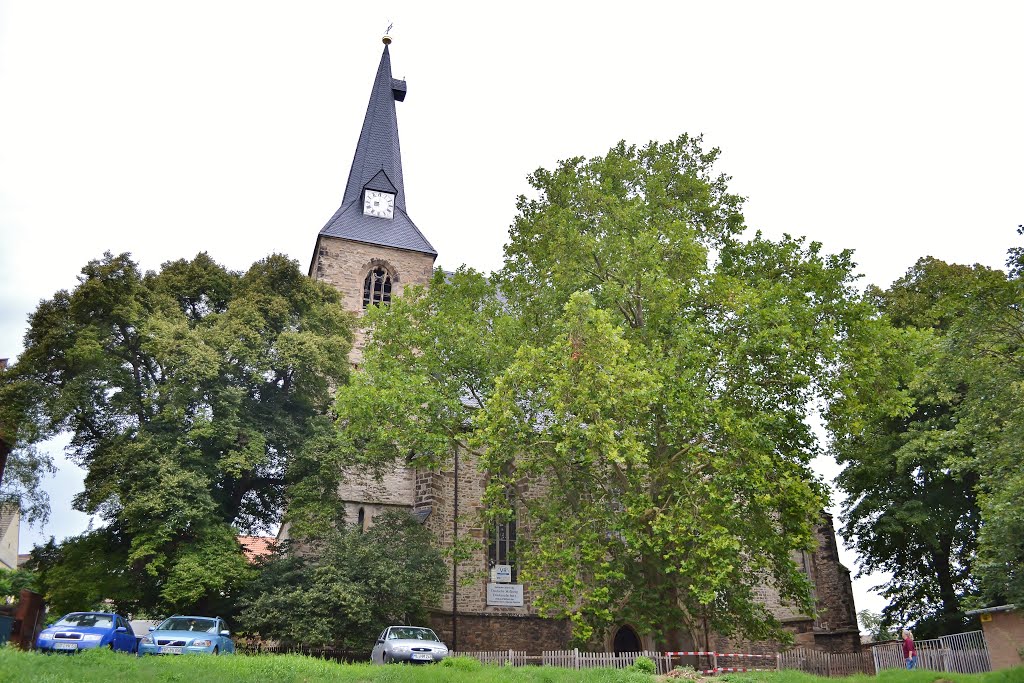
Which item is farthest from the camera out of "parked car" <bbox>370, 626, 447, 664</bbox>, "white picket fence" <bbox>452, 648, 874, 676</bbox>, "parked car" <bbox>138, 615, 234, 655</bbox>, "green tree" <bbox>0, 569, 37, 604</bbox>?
"green tree" <bbox>0, 569, 37, 604</bbox>

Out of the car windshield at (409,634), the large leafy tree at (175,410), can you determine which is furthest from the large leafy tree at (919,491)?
the large leafy tree at (175,410)

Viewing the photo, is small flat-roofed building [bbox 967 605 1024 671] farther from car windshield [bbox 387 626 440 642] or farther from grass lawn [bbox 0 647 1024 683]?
car windshield [bbox 387 626 440 642]

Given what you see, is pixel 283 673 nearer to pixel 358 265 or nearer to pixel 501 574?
pixel 501 574

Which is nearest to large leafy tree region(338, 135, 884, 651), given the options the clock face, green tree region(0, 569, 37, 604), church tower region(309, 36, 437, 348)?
church tower region(309, 36, 437, 348)

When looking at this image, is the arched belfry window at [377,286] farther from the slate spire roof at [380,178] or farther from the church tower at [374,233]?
the slate spire roof at [380,178]

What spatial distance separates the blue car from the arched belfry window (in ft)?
67.0

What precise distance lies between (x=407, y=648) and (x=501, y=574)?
880cm

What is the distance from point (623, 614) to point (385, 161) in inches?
1143

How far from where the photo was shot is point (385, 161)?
40.2 metres

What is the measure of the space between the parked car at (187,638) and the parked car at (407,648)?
3141 mm

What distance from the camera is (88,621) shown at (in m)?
15.5

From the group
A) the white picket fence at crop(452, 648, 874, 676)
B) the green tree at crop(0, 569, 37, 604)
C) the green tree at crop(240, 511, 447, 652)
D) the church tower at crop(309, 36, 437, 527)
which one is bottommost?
the white picket fence at crop(452, 648, 874, 676)

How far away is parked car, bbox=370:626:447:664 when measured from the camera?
16844 millimetres

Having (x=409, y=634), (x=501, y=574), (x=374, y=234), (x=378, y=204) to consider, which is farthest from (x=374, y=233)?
(x=409, y=634)
